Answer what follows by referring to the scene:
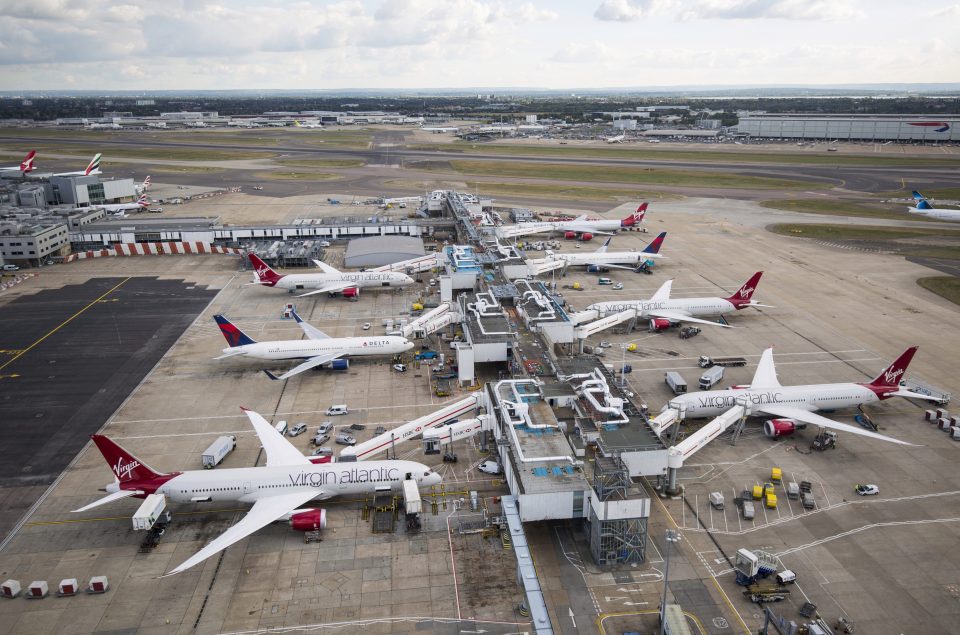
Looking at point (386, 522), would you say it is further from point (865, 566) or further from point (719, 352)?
point (719, 352)

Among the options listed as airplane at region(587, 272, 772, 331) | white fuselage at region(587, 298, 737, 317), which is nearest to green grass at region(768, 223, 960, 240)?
airplane at region(587, 272, 772, 331)

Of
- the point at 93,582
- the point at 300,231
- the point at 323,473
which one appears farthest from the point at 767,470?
the point at 300,231

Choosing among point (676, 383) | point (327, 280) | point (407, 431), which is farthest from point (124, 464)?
point (327, 280)

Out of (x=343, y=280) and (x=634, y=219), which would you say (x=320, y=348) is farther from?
(x=634, y=219)

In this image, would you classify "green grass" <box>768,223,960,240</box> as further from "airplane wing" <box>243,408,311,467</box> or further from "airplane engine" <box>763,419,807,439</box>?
"airplane wing" <box>243,408,311,467</box>

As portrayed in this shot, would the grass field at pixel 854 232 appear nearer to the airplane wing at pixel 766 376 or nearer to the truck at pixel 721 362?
the truck at pixel 721 362

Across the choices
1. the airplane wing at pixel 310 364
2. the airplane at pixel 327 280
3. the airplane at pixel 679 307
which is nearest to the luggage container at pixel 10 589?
the airplane wing at pixel 310 364
